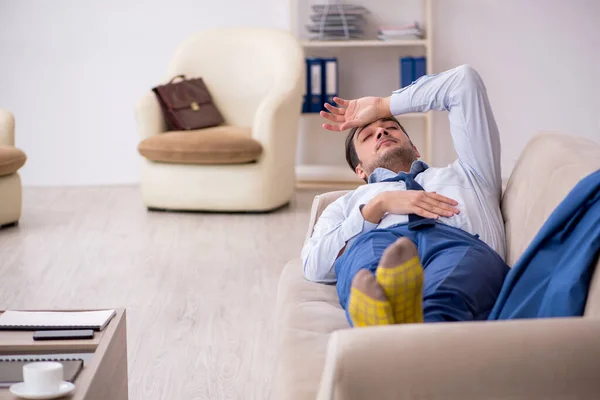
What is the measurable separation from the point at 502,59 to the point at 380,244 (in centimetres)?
417

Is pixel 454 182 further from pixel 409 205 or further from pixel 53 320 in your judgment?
pixel 53 320

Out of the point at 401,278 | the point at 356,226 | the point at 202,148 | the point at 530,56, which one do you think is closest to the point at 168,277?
the point at 202,148

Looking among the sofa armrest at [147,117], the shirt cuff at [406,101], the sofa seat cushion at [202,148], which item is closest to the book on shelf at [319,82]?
the sofa seat cushion at [202,148]

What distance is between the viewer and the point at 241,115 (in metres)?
5.59

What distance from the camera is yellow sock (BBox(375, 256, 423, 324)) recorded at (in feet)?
5.29

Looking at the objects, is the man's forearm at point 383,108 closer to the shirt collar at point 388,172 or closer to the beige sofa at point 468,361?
the shirt collar at point 388,172

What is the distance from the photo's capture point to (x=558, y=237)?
1785 millimetres

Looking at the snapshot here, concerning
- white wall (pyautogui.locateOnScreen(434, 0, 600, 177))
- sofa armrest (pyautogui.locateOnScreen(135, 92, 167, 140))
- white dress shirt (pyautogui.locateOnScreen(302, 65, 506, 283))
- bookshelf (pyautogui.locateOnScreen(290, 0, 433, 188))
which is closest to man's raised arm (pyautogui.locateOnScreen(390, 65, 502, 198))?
white dress shirt (pyautogui.locateOnScreen(302, 65, 506, 283))

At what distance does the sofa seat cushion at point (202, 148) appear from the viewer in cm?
493

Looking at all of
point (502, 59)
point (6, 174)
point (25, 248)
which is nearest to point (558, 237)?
point (25, 248)

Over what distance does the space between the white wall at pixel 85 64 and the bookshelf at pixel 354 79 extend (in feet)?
1.41

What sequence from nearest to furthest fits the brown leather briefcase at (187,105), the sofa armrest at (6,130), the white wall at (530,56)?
the sofa armrest at (6,130) → the brown leather briefcase at (187,105) → the white wall at (530,56)

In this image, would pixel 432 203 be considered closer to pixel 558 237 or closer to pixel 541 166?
pixel 541 166

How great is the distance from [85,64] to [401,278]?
487 centimetres
